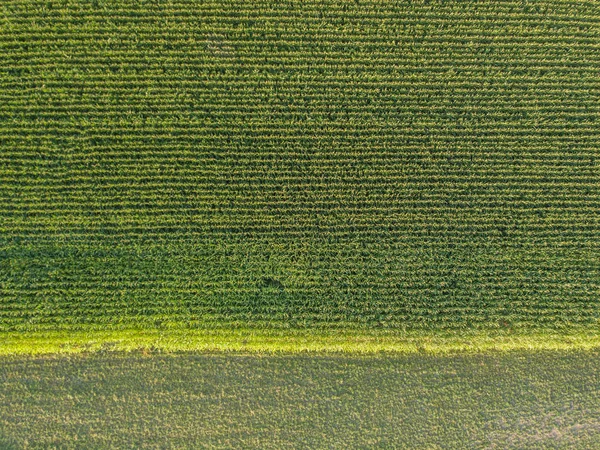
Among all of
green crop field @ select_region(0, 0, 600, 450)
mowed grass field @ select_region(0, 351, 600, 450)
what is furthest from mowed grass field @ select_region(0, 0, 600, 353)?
mowed grass field @ select_region(0, 351, 600, 450)

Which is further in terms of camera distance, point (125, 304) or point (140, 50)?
point (140, 50)

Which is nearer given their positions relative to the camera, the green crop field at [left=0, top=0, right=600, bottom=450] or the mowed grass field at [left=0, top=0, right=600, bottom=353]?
the green crop field at [left=0, top=0, right=600, bottom=450]

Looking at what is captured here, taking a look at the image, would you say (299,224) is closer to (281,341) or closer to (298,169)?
(298,169)

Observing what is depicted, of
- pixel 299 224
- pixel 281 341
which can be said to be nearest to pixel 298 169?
pixel 299 224

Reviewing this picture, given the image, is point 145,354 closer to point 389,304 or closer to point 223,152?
point 223,152

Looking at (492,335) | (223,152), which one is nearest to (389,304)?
(492,335)

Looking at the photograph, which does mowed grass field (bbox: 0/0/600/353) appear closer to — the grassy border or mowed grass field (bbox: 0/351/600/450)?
the grassy border

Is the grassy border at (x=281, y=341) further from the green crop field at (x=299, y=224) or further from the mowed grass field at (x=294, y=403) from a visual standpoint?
the mowed grass field at (x=294, y=403)
